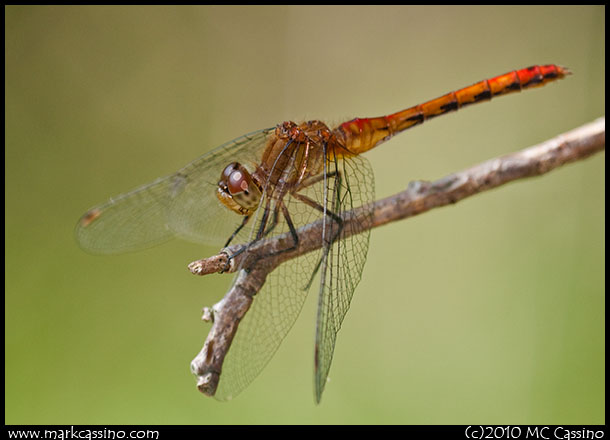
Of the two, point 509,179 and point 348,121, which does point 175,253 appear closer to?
point 348,121

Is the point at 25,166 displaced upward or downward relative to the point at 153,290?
upward

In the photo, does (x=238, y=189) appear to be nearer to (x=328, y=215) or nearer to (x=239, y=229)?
(x=239, y=229)

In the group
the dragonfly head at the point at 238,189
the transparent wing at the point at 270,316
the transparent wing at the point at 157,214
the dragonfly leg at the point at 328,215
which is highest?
the transparent wing at the point at 157,214

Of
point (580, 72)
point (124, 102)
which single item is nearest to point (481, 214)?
point (580, 72)

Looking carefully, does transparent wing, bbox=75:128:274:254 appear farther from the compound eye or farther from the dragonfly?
the compound eye

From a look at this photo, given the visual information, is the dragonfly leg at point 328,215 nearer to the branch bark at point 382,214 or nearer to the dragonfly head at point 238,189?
the branch bark at point 382,214

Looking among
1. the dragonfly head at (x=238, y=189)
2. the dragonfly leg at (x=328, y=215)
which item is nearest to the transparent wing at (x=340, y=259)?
the dragonfly leg at (x=328, y=215)

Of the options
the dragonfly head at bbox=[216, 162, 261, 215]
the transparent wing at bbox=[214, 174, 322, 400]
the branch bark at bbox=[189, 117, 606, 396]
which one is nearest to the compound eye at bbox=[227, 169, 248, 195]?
the dragonfly head at bbox=[216, 162, 261, 215]
